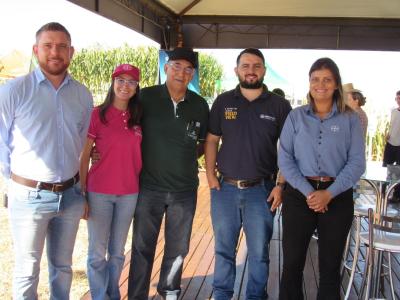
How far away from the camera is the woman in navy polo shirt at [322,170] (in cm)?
244

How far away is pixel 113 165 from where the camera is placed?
257cm

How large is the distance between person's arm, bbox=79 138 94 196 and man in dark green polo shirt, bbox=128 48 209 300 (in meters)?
0.32

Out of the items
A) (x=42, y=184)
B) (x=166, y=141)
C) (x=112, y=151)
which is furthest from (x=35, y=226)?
(x=166, y=141)

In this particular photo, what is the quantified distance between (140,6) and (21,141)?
17.1 feet

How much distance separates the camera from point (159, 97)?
272 cm

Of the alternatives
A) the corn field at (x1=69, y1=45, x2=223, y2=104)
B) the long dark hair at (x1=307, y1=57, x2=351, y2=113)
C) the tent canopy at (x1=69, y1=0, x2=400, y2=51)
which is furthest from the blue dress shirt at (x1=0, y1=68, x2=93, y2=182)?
the corn field at (x1=69, y1=45, x2=223, y2=104)

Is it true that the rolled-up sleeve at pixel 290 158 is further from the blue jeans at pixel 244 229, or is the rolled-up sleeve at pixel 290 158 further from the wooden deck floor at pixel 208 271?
the wooden deck floor at pixel 208 271

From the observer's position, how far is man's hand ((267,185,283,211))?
2732 millimetres

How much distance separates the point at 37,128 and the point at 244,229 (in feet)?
4.58

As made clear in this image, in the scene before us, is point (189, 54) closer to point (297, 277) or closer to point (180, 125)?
point (180, 125)

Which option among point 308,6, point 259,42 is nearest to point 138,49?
point 259,42

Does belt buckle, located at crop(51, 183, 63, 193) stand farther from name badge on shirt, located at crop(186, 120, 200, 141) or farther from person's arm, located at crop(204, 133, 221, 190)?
person's arm, located at crop(204, 133, 221, 190)

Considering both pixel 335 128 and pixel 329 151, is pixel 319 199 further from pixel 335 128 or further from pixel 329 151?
pixel 335 128

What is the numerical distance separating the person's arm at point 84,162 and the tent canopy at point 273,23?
481cm
